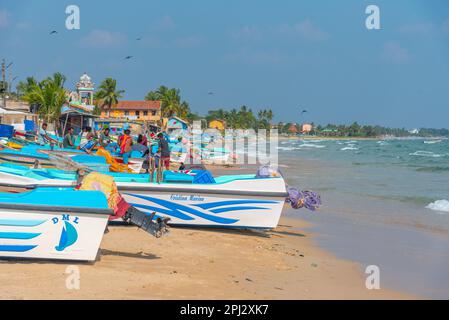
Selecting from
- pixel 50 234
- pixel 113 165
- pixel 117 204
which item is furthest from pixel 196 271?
pixel 113 165

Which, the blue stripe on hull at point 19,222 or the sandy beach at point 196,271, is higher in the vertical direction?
the blue stripe on hull at point 19,222

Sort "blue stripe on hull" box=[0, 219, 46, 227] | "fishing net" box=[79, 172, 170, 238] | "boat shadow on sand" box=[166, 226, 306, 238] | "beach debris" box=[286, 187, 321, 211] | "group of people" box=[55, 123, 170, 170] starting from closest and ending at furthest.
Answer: "blue stripe on hull" box=[0, 219, 46, 227]
"fishing net" box=[79, 172, 170, 238]
"boat shadow on sand" box=[166, 226, 306, 238]
"beach debris" box=[286, 187, 321, 211]
"group of people" box=[55, 123, 170, 170]

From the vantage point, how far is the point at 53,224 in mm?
7473

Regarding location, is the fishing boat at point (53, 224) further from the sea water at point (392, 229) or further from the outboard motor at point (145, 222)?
the sea water at point (392, 229)

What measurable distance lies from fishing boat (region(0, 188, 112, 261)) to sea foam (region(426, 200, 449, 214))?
12614mm

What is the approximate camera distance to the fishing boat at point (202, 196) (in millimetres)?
10867

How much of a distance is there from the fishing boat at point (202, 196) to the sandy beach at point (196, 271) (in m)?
0.29

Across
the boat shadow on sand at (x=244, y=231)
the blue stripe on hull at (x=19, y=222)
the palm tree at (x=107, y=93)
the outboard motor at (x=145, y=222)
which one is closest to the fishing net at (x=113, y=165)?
the boat shadow on sand at (x=244, y=231)

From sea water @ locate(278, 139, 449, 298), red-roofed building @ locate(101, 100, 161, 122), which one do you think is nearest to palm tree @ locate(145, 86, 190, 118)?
red-roofed building @ locate(101, 100, 161, 122)

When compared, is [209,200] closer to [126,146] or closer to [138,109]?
[126,146]

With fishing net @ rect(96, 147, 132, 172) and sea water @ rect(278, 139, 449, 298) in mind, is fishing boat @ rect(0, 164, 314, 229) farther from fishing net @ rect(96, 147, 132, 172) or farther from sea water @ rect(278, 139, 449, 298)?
fishing net @ rect(96, 147, 132, 172)

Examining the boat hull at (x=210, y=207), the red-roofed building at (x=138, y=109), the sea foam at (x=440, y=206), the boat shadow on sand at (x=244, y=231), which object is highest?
the red-roofed building at (x=138, y=109)

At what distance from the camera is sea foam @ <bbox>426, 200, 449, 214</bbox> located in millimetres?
17875
